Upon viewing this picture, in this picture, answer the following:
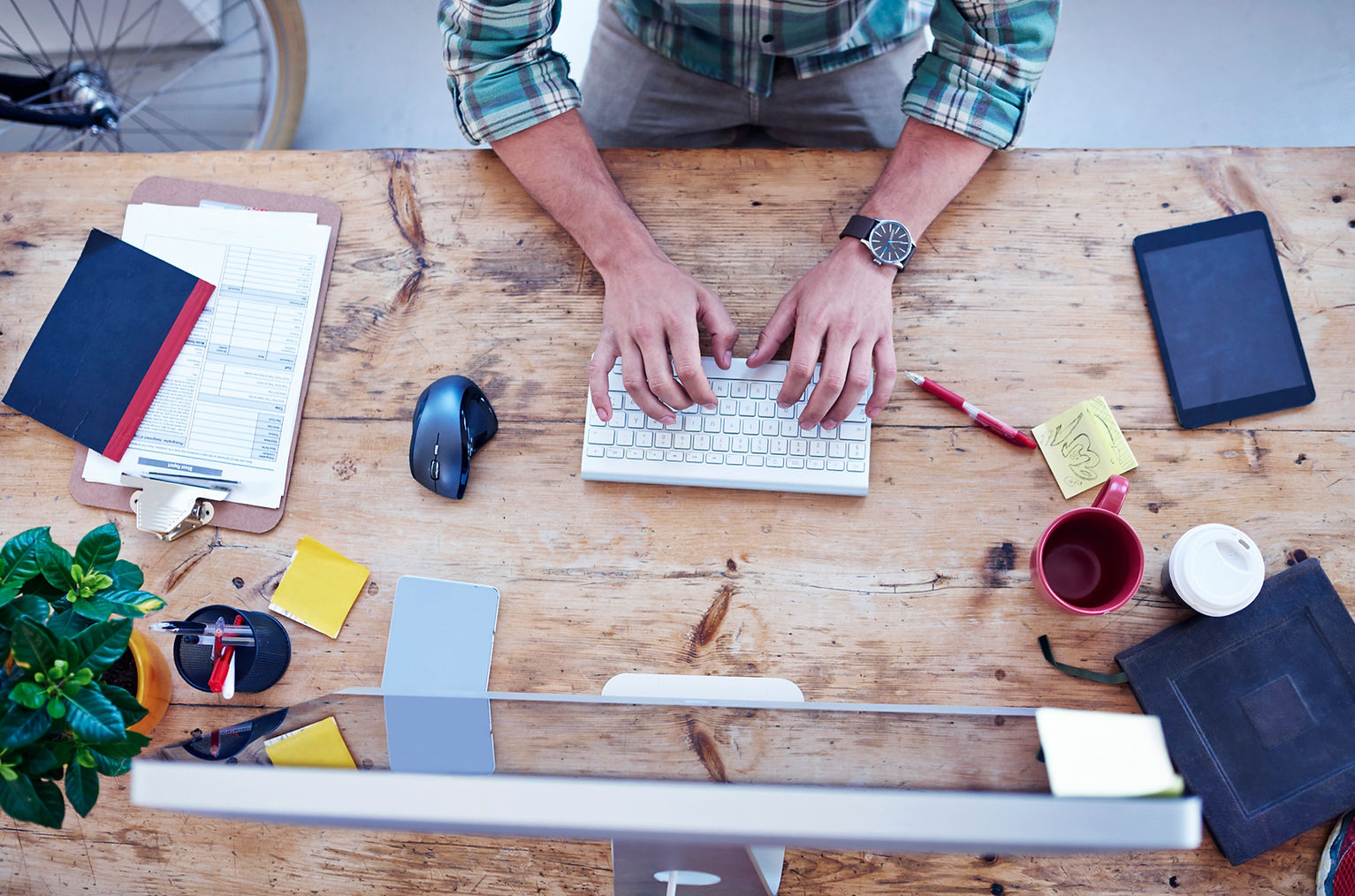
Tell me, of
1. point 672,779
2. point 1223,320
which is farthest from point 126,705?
point 1223,320

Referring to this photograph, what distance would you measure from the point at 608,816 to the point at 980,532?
555 millimetres

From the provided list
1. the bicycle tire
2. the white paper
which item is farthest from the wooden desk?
the bicycle tire

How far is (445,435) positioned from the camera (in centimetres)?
81

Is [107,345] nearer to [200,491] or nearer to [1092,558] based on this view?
[200,491]

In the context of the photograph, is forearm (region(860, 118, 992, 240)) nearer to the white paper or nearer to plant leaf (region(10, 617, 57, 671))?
the white paper

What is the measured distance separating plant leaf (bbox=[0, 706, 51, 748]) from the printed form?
0.30m

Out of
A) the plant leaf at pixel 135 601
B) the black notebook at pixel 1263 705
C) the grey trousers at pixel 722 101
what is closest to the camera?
the plant leaf at pixel 135 601

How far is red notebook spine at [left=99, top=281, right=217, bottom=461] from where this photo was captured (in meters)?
0.86

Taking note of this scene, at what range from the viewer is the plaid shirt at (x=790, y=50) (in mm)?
831

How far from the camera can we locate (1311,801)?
Result: 728mm

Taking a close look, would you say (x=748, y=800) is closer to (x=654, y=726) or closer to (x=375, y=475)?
(x=654, y=726)

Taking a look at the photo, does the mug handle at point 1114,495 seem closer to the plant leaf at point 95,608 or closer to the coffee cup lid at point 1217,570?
the coffee cup lid at point 1217,570

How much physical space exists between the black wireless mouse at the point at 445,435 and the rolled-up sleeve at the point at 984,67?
614 mm

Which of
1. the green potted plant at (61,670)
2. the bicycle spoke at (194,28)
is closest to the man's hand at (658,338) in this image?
the green potted plant at (61,670)
